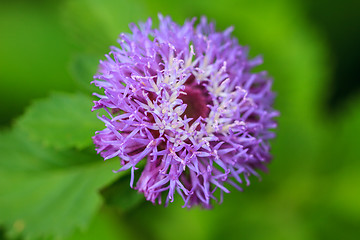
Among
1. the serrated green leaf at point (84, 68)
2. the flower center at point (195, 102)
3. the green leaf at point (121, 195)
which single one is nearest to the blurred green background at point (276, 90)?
the serrated green leaf at point (84, 68)

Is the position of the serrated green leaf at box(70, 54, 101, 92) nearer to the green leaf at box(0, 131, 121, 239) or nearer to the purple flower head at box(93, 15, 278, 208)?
the purple flower head at box(93, 15, 278, 208)

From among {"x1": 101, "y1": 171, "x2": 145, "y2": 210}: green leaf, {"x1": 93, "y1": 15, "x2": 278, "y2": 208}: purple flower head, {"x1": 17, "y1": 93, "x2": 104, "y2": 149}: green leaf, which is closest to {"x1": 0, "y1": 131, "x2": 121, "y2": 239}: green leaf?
{"x1": 101, "y1": 171, "x2": 145, "y2": 210}: green leaf

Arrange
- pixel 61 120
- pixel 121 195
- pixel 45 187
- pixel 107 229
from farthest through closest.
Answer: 1. pixel 107 229
2. pixel 45 187
3. pixel 61 120
4. pixel 121 195

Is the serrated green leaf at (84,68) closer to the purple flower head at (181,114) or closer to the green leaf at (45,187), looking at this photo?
the purple flower head at (181,114)

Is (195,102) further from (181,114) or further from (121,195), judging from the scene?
(121,195)

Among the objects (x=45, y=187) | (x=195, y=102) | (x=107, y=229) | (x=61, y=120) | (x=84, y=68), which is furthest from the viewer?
(x=107, y=229)

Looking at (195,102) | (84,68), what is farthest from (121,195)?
(84,68)

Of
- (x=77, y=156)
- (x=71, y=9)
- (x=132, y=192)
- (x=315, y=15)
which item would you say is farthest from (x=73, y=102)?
(x=315, y=15)

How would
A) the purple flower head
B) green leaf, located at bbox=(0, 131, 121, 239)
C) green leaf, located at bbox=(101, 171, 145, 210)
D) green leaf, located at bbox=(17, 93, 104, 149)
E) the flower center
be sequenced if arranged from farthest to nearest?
green leaf, located at bbox=(0, 131, 121, 239)
green leaf, located at bbox=(17, 93, 104, 149)
green leaf, located at bbox=(101, 171, 145, 210)
the flower center
the purple flower head
